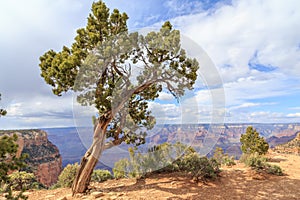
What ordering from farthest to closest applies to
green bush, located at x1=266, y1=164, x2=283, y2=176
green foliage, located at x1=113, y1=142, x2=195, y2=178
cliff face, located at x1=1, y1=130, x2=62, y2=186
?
cliff face, located at x1=1, y1=130, x2=62, y2=186, green bush, located at x1=266, y1=164, x2=283, y2=176, green foliage, located at x1=113, y1=142, x2=195, y2=178

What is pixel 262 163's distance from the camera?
11.0 metres

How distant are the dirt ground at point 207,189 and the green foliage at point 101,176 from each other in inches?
87.6

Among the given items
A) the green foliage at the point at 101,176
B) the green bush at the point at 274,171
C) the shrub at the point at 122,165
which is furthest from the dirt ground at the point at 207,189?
the green foliage at the point at 101,176

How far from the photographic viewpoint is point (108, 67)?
8.66 m

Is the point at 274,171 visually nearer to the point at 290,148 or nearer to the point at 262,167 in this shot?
the point at 262,167

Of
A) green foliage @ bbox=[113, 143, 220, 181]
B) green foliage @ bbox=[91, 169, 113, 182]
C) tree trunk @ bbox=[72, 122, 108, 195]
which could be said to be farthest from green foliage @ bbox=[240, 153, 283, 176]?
tree trunk @ bbox=[72, 122, 108, 195]

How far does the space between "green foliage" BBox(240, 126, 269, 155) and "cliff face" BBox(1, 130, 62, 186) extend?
4155cm

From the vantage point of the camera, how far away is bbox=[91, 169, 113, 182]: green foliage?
11.7m

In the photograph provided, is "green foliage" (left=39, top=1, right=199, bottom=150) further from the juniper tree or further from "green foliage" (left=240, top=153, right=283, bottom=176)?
"green foliage" (left=240, top=153, right=283, bottom=176)

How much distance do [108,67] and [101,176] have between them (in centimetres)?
654

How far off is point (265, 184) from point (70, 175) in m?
9.58

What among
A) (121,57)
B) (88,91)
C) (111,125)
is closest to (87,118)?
(88,91)

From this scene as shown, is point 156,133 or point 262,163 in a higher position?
point 156,133

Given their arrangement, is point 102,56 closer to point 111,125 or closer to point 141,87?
point 141,87
